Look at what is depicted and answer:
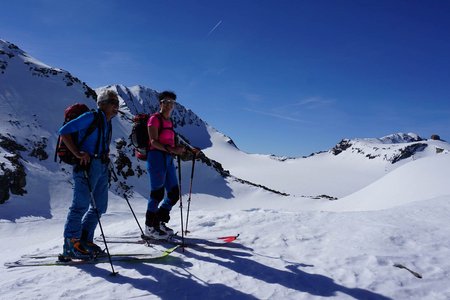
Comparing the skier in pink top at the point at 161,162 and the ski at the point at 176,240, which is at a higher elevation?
the skier in pink top at the point at 161,162

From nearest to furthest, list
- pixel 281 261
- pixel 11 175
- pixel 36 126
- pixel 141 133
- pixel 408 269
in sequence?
pixel 408 269
pixel 281 261
pixel 141 133
pixel 11 175
pixel 36 126

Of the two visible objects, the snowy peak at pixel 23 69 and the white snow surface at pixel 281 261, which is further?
the snowy peak at pixel 23 69

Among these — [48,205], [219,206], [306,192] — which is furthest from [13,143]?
[306,192]

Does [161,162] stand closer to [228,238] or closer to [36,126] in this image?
[228,238]

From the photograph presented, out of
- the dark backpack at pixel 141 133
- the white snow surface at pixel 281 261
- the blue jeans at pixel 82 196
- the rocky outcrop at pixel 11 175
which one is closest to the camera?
the white snow surface at pixel 281 261

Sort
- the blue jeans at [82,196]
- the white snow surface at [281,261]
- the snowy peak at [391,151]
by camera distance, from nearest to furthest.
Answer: the white snow surface at [281,261] → the blue jeans at [82,196] → the snowy peak at [391,151]

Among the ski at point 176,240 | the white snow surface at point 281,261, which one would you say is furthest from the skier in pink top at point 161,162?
the white snow surface at point 281,261

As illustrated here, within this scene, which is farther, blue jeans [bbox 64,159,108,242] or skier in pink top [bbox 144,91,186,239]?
skier in pink top [bbox 144,91,186,239]

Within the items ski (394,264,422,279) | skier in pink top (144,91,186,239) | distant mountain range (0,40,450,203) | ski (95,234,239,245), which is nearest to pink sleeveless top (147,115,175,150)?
skier in pink top (144,91,186,239)

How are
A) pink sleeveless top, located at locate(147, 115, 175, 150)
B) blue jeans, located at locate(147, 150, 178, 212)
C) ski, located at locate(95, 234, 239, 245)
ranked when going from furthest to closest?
ski, located at locate(95, 234, 239, 245) < blue jeans, located at locate(147, 150, 178, 212) < pink sleeveless top, located at locate(147, 115, 175, 150)

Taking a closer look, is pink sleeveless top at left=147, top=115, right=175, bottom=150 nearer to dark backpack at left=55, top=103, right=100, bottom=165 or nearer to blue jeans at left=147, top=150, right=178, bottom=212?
blue jeans at left=147, top=150, right=178, bottom=212

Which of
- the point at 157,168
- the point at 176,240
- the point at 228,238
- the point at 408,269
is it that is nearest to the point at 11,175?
the point at 176,240

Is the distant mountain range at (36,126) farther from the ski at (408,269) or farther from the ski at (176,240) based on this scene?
the ski at (408,269)

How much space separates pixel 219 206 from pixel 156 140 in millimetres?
30310
